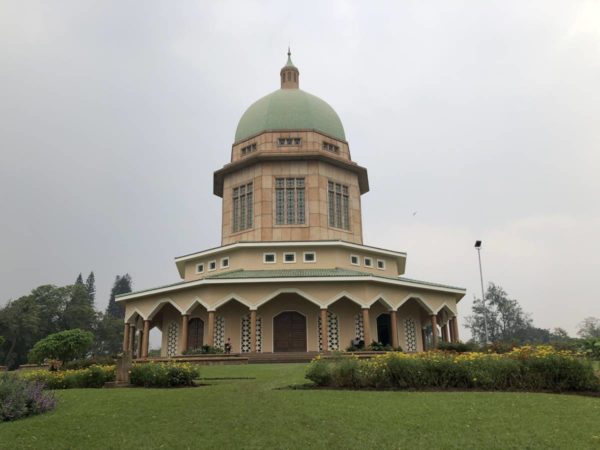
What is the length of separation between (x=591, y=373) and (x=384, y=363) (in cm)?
563

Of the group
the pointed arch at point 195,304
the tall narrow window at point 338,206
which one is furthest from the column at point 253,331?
the tall narrow window at point 338,206

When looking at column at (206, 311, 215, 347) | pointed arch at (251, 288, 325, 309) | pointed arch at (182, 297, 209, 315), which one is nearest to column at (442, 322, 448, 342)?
pointed arch at (251, 288, 325, 309)

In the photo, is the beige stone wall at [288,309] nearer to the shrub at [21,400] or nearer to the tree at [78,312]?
the shrub at [21,400]

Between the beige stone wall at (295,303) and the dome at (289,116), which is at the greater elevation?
the dome at (289,116)

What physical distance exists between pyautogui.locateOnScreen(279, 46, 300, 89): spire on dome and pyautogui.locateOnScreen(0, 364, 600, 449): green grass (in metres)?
36.2

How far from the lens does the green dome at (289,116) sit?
40531 mm

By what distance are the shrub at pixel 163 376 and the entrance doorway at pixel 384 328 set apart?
20318 mm

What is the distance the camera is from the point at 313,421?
9938 millimetres

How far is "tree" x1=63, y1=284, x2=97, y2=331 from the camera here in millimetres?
71875

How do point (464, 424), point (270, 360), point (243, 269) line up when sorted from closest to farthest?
1. point (464, 424)
2. point (270, 360)
3. point (243, 269)

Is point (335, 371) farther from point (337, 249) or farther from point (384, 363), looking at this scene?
point (337, 249)

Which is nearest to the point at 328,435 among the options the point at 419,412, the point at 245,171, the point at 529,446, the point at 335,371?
the point at 419,412

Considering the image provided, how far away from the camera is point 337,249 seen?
112 feet

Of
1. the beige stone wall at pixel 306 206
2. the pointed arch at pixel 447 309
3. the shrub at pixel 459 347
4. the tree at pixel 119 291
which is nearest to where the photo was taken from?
the shrub at pixel 459 347
